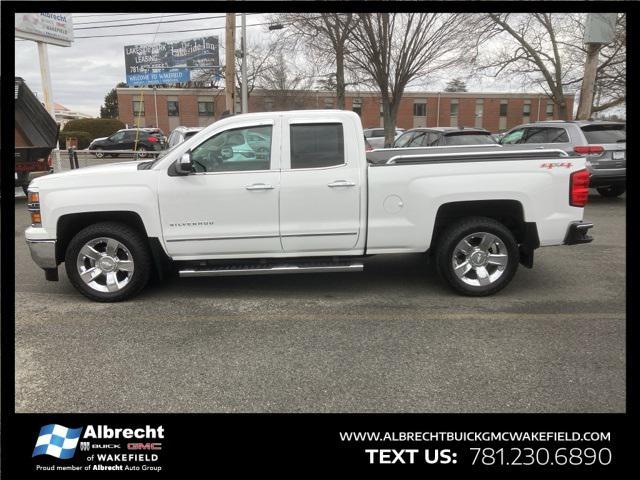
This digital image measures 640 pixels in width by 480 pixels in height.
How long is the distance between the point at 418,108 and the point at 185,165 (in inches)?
1951

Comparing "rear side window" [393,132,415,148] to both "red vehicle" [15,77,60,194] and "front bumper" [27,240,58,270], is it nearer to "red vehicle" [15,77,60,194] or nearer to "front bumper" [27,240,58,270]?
"red vehicle" [15,77,60,194]

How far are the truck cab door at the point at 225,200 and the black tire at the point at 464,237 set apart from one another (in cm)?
168

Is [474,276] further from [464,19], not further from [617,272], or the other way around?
[464,19]

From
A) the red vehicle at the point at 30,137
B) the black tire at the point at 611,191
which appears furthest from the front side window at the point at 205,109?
the black tire at the point at 611,191

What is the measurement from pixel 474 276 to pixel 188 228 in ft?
9.69

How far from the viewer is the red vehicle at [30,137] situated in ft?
35.5

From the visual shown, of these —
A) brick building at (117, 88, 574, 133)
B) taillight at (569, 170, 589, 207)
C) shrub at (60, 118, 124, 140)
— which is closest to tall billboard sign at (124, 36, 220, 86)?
shrub at (60, 118, 124, 140)

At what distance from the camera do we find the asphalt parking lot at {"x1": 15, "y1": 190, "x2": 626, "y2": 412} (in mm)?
3285

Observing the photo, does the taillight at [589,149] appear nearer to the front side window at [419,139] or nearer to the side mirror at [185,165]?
the front side window at [419,139]

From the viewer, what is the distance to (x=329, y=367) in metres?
3.69

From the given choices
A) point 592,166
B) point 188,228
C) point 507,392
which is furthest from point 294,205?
point 592,166

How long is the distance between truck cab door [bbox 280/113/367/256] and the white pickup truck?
1cm

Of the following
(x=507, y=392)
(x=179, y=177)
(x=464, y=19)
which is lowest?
(x=507, y=392)

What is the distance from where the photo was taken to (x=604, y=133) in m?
10.5
